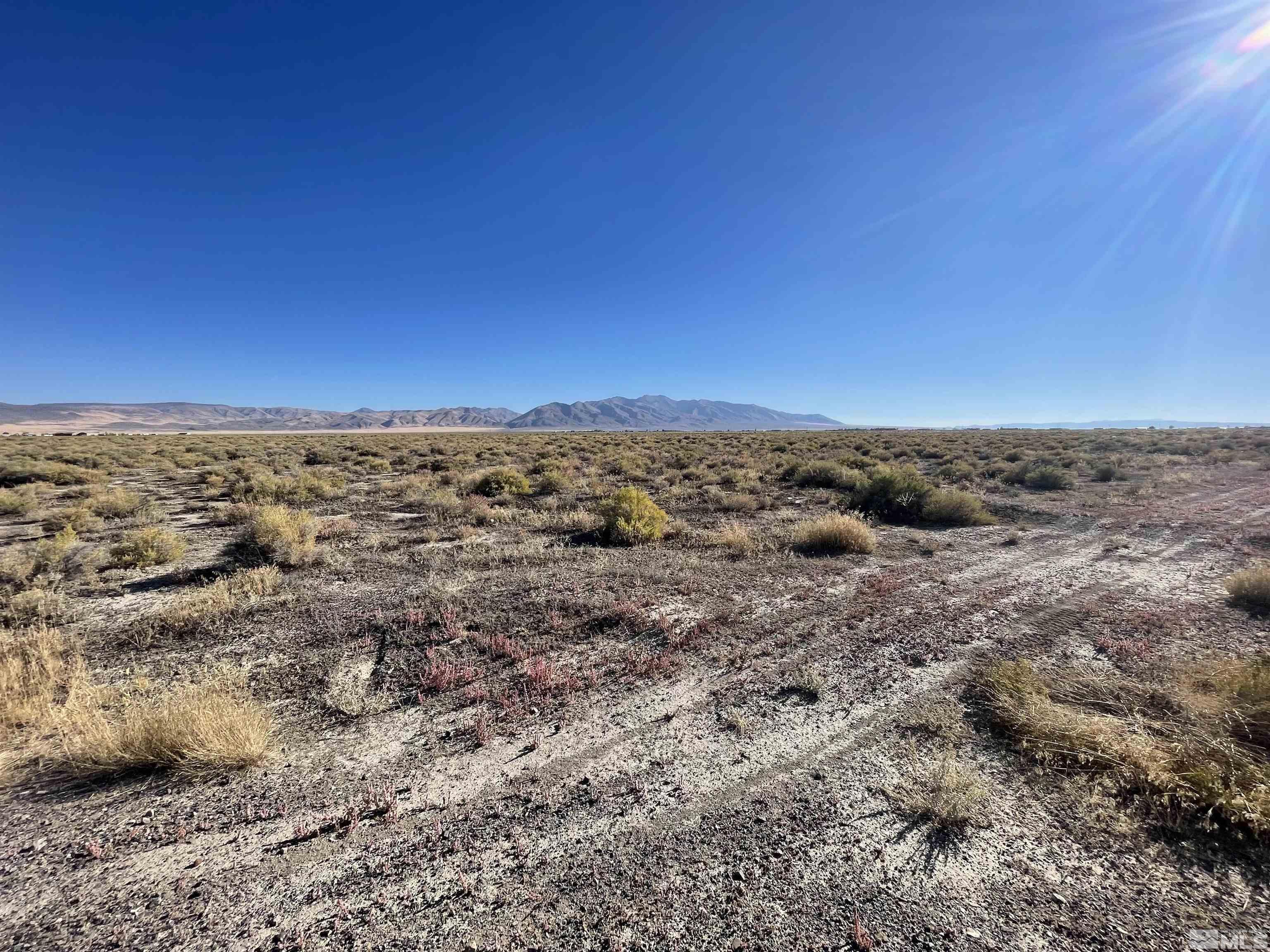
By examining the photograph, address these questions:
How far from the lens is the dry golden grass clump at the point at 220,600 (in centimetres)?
550

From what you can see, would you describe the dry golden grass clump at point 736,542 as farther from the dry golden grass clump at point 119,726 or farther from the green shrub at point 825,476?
the green shrub at point 825,476

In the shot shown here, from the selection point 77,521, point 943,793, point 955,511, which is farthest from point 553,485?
point 943,793

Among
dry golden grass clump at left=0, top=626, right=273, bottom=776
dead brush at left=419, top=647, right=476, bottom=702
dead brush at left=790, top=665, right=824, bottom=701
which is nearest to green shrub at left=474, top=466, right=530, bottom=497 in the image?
dead brush at left=419, top=647, right=476, bottom=702

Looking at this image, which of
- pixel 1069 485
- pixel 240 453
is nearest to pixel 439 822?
pixel 1069 485

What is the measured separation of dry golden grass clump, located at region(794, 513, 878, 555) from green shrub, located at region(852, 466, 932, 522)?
3283 millimetres

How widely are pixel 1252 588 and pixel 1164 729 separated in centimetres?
502

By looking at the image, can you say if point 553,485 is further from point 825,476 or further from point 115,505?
point 115,505

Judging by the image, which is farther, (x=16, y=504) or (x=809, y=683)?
(x=16, y=504)

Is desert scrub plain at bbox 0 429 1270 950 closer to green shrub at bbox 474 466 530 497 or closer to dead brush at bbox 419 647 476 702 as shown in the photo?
dead brush at bbox 419 647 476 702

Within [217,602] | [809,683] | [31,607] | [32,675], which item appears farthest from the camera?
[217,602]

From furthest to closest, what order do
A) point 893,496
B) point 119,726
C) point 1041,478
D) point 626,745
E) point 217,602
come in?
point 1041,478, point 893,496, point 217,602, point 626,745, point 119,726

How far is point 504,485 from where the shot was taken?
14211mm

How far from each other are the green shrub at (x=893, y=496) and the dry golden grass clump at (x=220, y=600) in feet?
41.2

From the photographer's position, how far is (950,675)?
4656 mm
